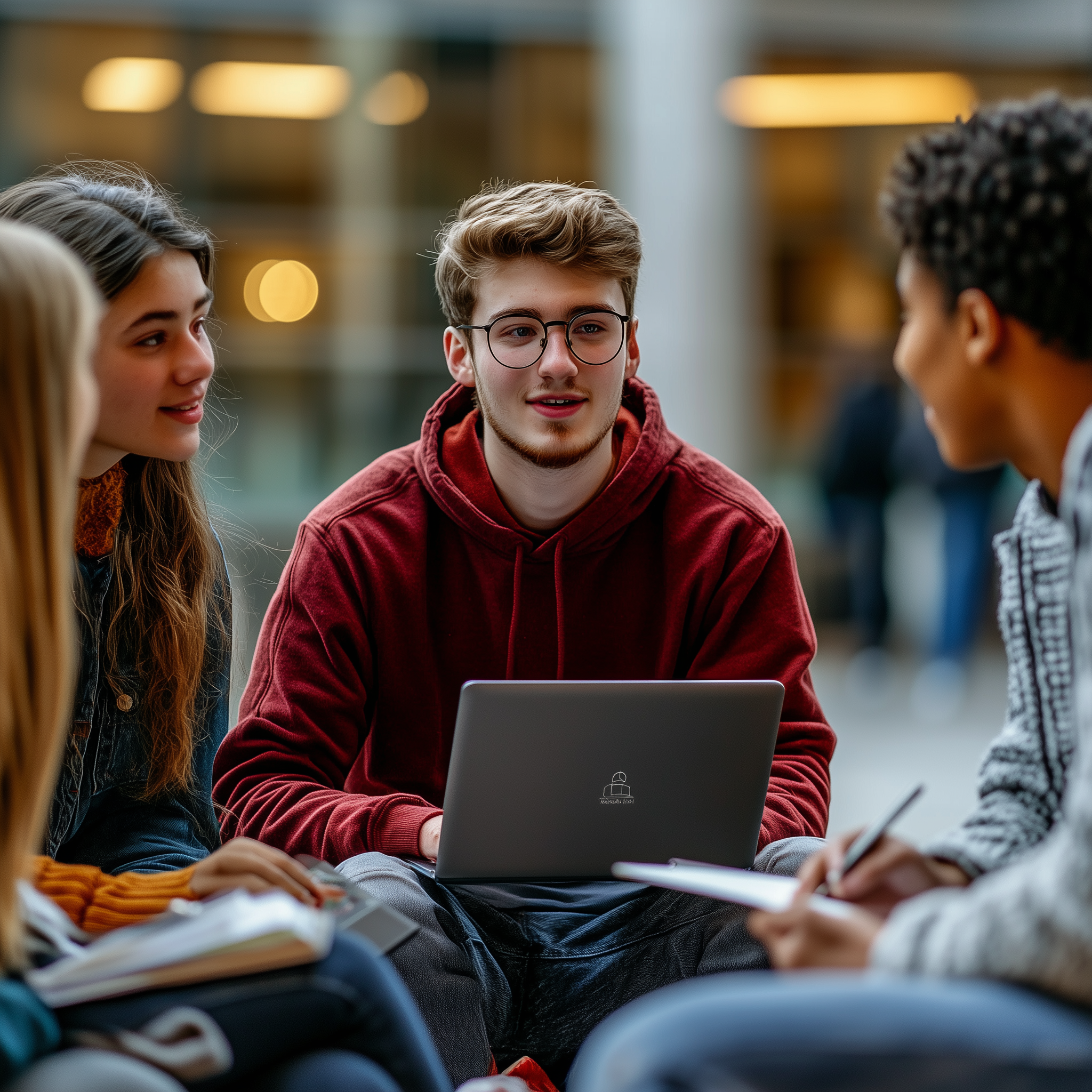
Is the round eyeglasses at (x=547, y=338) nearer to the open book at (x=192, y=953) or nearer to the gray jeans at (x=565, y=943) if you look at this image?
the gray jeans at (x=565, y=943)

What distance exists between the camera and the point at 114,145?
710 cm

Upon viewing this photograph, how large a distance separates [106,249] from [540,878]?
100cm

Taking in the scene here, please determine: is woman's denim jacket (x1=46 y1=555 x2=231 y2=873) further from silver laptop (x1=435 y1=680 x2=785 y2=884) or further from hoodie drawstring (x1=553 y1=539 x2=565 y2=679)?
hoodie drawstring (x1=553 y1=539 x2=565 y2=679)

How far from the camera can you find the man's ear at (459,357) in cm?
234

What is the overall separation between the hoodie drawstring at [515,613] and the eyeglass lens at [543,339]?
0.29 m

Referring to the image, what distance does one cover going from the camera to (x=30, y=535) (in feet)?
4.18

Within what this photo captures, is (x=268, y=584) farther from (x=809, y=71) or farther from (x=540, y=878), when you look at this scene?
(x=540, y=878)

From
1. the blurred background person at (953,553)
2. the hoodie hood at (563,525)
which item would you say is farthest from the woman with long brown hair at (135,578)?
the blurred background person at (953,553)

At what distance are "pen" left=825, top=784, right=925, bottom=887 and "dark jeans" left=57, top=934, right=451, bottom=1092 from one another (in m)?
0.44

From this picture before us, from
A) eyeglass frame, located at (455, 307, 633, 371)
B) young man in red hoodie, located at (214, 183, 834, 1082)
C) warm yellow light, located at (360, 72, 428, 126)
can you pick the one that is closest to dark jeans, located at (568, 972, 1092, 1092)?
young man in red hoodie, located at (214, 183, 834, 1082)

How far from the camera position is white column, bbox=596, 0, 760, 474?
6.52 m

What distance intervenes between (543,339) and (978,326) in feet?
2.99

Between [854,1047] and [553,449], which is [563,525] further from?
[854,1047]

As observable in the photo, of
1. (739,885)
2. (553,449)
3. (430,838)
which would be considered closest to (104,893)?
(430,838)
